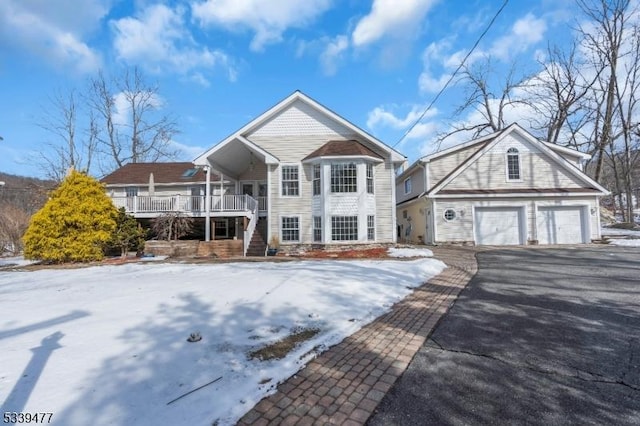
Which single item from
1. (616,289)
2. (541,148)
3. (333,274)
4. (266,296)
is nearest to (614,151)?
(541,148)

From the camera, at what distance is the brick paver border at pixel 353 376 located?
2701 millimetres

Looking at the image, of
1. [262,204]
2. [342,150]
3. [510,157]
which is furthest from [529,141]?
[262,204]

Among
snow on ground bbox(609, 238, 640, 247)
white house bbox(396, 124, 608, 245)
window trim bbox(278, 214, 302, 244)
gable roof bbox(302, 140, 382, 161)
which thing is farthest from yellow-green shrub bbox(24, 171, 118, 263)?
snow on ground bbox(609, 238, 640, 247)

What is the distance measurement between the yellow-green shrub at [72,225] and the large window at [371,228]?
1118cm

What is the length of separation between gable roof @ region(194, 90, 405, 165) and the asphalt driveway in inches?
419

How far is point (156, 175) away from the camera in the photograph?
78.9 feet

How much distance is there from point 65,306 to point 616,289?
35.1 feet

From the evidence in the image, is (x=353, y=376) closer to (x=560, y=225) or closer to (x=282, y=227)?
(x=282, y=227)

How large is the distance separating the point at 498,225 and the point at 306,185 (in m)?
11.2

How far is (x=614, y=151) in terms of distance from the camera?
28.9 meters

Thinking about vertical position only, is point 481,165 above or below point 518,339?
above

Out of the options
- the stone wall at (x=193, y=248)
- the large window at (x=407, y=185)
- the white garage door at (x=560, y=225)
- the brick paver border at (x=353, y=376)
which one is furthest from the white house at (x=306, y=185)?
the brick paver border at (x=353, y=376)

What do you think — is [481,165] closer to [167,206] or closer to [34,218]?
[167,206]

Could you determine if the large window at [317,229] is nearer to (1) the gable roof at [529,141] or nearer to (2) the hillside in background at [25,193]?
(1) the gable roof at [529,141]
